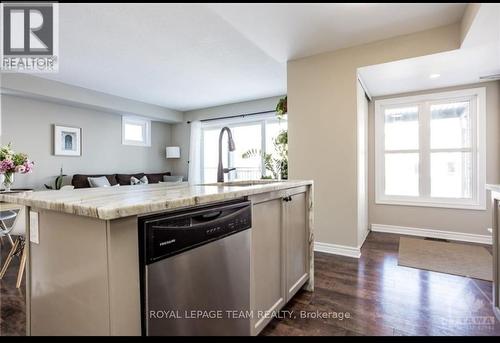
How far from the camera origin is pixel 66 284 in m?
0.93

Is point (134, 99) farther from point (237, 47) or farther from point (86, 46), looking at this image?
point (237, 47)

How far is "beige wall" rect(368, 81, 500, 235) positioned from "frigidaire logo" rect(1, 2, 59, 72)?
14.2 feet

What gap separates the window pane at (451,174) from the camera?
3.60m

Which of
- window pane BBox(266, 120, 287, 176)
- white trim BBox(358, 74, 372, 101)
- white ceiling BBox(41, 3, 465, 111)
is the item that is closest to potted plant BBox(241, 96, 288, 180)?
white ceiling BBox(41, 3, 465, 111)

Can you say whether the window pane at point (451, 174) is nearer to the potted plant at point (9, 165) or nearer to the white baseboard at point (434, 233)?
the white baseboard at point (434, 233)

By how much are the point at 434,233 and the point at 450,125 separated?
1606 mm

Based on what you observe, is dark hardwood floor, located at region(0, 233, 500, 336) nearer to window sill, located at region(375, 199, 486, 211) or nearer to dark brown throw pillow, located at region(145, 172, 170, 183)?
window sill, located at region(375, 199, 486, 211)

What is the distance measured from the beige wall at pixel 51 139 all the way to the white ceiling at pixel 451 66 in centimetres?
505

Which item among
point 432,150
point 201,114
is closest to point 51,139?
point 201,114

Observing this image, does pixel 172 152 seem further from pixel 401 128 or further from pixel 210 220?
pixel 210 220

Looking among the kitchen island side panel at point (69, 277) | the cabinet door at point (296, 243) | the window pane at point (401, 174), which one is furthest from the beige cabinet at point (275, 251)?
the window pane at point (401, 174)

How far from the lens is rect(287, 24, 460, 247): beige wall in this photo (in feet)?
9.61

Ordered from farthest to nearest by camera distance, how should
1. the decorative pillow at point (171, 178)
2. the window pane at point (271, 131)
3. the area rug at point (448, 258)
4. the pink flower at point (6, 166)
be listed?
the decorative pillow at point (171, 178), the window pane at point (271, 131), the pink flower at point (6, 166), the area rug at point (448, 258)

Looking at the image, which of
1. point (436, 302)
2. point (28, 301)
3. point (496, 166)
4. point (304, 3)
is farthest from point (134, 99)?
point (496, 166)
